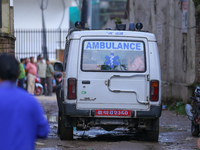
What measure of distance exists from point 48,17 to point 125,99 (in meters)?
26.7

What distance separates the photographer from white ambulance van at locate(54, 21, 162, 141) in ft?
22.1

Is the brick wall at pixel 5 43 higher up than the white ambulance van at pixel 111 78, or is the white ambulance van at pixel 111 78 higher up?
the brick wall at pixel 5 43

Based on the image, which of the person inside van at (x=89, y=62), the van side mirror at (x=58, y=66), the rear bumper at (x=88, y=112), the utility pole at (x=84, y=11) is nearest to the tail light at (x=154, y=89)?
the rear bumper at (x=88, y=112)

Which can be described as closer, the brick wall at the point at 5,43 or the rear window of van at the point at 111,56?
the rear window of van at the point at 111,56

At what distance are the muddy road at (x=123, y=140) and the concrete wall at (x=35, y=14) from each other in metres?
22.3

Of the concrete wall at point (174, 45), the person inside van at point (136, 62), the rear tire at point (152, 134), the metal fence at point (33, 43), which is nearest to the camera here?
the person inside van at point (136, 62)

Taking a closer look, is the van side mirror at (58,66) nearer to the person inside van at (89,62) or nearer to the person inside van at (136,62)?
the person inside van at (89,62)

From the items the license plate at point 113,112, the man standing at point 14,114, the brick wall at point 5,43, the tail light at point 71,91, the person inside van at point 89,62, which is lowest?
the license plate at point 113,112

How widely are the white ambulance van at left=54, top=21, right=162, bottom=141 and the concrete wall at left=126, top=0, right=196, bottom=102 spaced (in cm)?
520

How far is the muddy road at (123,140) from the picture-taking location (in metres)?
6.74

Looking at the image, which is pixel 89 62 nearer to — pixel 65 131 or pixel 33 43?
pixel 65 131

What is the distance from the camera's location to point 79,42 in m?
6.82

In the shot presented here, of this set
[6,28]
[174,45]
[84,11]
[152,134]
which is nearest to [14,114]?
[152,134]

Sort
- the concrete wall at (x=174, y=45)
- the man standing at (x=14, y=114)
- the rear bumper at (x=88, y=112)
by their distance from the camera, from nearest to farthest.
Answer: the man standing at (x=14, y=114)
the rear bumper at (x=88, y=112)
the concrete wall at (x=174, y=45)
